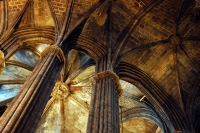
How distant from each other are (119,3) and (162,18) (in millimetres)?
2157

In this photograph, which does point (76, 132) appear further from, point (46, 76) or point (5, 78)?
point (46, 76)

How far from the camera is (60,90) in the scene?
1281 cm

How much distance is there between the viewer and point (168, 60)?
38.5 ft

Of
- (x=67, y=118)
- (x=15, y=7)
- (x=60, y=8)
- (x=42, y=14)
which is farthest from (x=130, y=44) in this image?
(x=67, y=118)

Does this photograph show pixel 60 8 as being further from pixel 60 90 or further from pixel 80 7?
pixel 60 90

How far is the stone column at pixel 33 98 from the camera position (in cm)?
550

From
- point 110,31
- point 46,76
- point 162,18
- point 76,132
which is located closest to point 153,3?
point 162,18

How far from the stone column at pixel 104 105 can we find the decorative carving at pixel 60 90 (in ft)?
15.6

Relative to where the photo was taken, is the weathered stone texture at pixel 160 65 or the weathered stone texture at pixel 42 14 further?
the weathered stone texture at pixel 160 65

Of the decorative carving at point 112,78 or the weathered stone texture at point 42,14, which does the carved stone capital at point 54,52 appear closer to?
the decorative carving at point 112,78

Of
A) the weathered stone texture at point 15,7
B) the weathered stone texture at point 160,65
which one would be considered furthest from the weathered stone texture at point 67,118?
the weathered stone texture at point 15,7

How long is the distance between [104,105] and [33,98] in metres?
2.02

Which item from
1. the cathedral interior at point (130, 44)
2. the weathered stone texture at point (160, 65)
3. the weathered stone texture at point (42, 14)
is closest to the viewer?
the cathedral interior at point (130, 44)

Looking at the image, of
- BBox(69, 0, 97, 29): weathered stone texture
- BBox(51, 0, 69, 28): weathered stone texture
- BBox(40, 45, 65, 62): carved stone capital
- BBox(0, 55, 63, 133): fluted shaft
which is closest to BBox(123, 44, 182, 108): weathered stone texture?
BBox(69, 0, 97, 29): weathered stone texture
